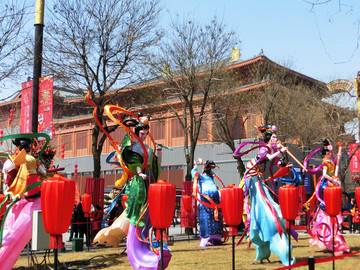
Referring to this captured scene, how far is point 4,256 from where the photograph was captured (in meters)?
6.07

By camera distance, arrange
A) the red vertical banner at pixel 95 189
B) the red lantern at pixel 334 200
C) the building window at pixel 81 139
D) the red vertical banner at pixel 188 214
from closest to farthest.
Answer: the red lantern at pixel 334 200 → the red vertical banner at pixel 95 189 → the red vertical banner at pixel 188 214 → the building window at pixel 81 139

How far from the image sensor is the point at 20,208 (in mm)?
6520

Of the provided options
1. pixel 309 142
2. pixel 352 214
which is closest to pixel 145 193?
pixel 352 214

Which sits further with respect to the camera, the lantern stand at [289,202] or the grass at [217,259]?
the grass at [217,259]

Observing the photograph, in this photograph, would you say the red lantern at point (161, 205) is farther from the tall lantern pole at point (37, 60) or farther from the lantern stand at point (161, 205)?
the tall lantern pole at point (37, 60)

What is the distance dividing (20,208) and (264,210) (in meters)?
3.95

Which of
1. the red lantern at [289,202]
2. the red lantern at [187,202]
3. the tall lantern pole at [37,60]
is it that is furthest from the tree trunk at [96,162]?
the red lantern at [289,202]

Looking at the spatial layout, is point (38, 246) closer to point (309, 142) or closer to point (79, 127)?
point (309, 142)

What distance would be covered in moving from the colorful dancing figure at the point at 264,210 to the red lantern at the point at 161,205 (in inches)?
99.2

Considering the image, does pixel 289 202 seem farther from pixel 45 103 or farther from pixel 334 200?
pixel 45 103

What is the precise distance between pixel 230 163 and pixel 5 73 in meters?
19.1

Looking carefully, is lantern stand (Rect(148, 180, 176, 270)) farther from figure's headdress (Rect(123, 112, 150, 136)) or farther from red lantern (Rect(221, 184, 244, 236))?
figure's headdress (Rect(123, 112, 150, 136))

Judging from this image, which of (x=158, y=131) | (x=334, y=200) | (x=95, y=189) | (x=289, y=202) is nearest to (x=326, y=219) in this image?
(x=334, y=200)

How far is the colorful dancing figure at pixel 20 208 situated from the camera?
20.2 feet
